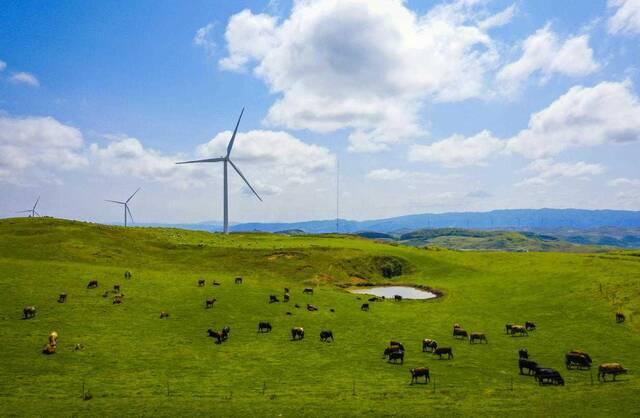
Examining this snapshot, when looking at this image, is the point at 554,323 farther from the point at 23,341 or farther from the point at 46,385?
the point at 23,341

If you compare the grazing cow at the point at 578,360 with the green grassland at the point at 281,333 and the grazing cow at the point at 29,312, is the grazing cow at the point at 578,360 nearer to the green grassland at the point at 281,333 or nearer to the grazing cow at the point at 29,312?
the green grassland at the point at 281,333

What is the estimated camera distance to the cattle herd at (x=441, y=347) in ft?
115

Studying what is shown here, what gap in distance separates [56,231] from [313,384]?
7739cm

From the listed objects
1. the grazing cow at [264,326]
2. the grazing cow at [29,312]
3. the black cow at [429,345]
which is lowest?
the black cow at [429,345]

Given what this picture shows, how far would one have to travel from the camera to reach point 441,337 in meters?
48.9

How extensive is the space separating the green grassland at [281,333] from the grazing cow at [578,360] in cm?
87

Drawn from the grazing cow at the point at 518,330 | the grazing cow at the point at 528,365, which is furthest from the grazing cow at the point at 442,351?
the grazing cow at the point at 518,330

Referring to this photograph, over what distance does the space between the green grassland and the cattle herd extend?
918 millimetres

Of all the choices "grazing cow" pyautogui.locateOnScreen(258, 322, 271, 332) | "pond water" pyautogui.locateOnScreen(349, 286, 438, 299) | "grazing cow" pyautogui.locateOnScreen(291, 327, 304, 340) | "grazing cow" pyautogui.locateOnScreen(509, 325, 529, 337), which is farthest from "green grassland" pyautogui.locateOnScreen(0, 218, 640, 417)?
"pond water" pyautogui.locateOnScreen(349, 286, 438, 299)

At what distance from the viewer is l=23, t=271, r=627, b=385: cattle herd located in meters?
35.1

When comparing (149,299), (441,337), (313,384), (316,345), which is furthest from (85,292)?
(441,337)

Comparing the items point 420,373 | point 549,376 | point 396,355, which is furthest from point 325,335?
point 549,376

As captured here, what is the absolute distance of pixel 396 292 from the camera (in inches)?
3137

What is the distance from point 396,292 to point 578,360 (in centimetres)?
4223
